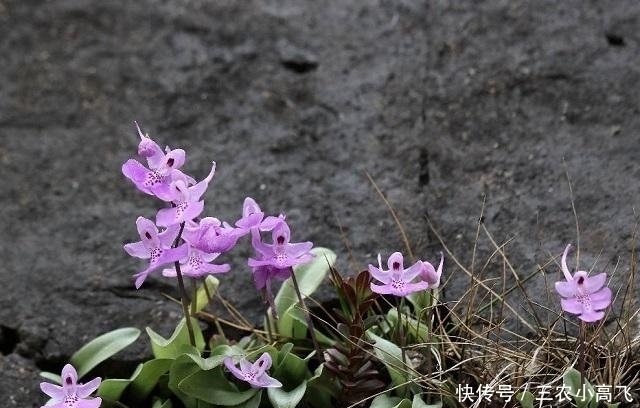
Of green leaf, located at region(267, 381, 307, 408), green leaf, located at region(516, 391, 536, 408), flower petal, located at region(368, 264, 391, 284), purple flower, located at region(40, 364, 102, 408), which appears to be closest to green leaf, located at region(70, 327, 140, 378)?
purple flower, located at region(40, 364, 102, 408)

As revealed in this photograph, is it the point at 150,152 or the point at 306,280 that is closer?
the point at 150,152

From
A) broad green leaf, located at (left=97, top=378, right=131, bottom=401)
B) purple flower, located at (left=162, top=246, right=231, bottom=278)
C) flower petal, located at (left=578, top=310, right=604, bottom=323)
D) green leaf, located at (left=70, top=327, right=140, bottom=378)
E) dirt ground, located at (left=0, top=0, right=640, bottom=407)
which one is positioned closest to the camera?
flower petal, located at (left=578, top=310, right=604, bottom=323)

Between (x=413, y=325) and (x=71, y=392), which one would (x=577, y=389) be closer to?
(x=413, y=325)

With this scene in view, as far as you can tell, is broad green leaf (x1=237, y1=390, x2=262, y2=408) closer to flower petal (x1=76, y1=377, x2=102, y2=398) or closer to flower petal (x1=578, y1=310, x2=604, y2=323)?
flower petal (x1=76, y1=377, x2=102, y2=398)

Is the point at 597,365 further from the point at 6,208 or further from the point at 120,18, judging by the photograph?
the point at 120,18

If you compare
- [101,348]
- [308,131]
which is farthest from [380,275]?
[308,131]
